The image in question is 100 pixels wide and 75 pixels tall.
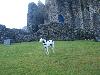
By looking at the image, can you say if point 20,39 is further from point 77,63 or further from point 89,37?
point 77,63

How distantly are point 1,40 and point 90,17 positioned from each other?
16.9 m

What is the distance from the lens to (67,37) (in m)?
46.6

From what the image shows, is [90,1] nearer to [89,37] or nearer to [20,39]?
[89,37]

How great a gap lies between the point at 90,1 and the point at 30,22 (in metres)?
14.9

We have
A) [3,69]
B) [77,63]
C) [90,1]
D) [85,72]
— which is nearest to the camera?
[85,72]

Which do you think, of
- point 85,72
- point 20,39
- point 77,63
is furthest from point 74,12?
point 85,72

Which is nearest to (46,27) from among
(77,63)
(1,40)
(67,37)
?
(67,37)

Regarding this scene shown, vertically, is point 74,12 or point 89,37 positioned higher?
point 74,12

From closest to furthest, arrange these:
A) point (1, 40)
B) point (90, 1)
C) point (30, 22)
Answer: point (1, 40), point (90, 1), point (30, 22)

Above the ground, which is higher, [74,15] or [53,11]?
[53,11]

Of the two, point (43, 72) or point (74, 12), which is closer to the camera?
point (43, 72)

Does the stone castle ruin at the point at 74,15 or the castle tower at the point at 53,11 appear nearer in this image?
the stone castle ruin at the point at 74,15

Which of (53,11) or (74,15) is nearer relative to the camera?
(74,15)

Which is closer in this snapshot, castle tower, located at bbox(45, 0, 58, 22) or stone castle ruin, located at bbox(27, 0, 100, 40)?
stone castle ruin, located at bbox(27, 0, 100, 40)
